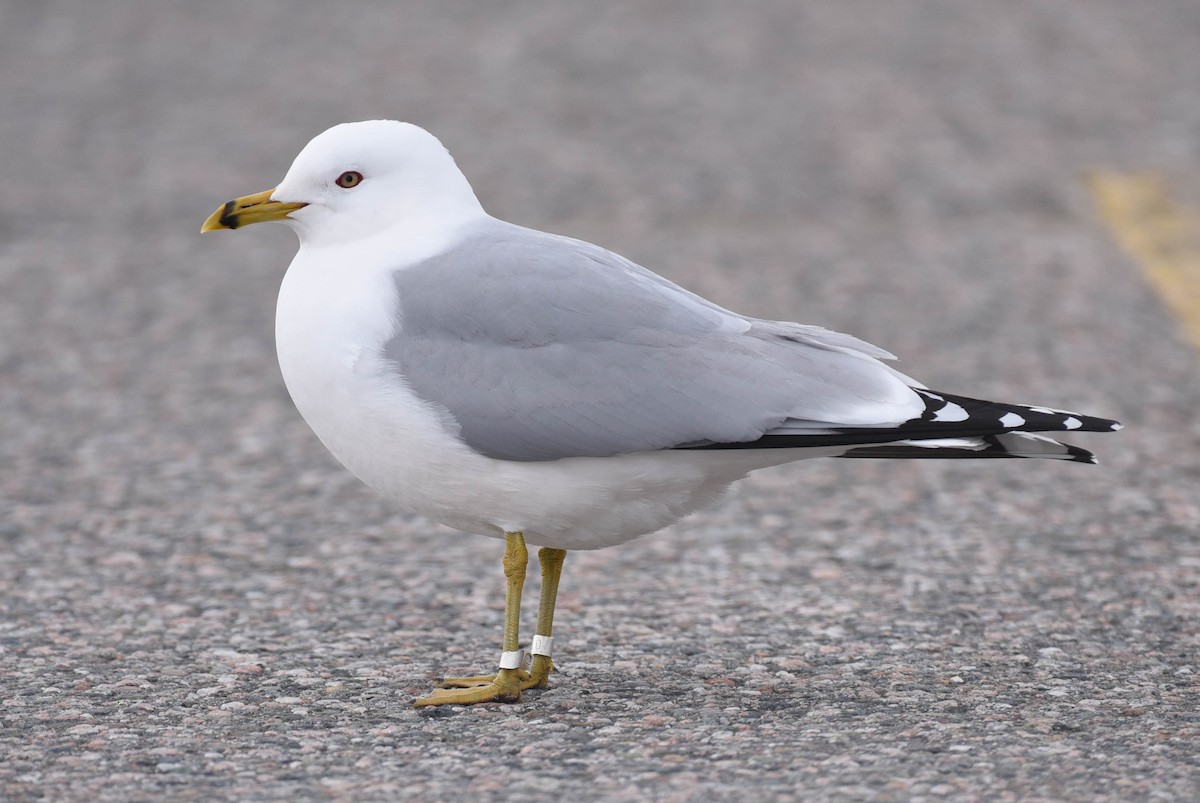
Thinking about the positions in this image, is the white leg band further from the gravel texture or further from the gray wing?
the gray wing

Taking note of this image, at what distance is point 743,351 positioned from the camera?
3684 mm

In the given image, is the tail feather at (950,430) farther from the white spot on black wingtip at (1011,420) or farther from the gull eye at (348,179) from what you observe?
the gull eye at (348,179)

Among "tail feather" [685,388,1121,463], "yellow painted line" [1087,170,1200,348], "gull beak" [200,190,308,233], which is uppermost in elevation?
"yellow painted line" [1087,170,1200,348]

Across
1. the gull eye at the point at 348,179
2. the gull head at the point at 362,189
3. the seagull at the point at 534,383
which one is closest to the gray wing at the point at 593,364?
the seagull at the point at 534,383

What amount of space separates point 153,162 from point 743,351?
8.02 m

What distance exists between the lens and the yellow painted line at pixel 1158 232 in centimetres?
827

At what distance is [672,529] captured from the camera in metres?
5.65

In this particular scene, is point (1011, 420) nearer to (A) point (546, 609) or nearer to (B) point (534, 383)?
(B) point (534, 383)

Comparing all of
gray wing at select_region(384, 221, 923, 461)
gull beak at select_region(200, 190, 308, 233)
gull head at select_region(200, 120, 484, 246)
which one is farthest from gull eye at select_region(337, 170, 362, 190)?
gray wing at select_region(384, 221, 923, 461)

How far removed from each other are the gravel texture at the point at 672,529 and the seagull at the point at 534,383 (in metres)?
0.57

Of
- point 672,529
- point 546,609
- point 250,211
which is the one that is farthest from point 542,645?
point 672,529

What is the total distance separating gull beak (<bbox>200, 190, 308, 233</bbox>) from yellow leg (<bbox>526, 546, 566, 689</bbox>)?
3.52 feet

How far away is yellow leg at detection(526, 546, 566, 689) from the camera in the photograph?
400 cm

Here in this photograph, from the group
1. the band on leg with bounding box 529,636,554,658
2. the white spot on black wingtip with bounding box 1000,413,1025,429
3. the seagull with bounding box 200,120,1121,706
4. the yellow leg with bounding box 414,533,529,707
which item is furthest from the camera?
the band on leg with bounding box 529,636,554,658
